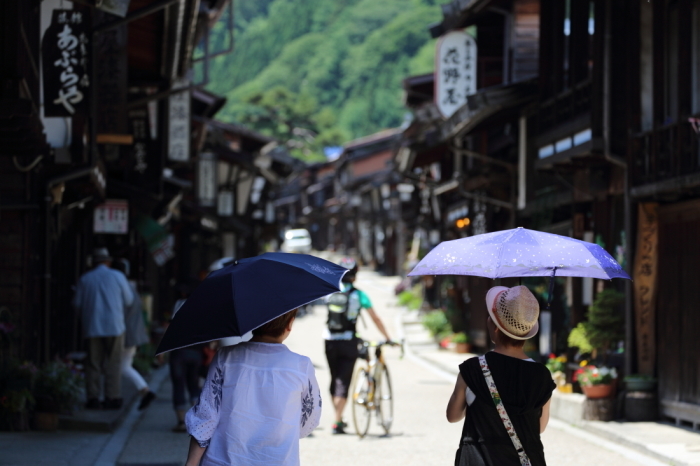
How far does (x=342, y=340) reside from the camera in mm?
11305

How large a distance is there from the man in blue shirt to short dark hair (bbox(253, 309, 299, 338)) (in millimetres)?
7815

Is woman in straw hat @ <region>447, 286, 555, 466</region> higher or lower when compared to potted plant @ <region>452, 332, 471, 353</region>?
higher

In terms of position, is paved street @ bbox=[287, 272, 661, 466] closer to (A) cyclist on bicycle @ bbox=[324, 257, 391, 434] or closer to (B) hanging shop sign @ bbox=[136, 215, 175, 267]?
(A) cyclist on bicycle @ bbox=[324, 257, 391, 434]

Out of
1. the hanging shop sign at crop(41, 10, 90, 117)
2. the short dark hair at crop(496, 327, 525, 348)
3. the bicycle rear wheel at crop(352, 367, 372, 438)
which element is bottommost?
the bicycle rear wheel at crop(352, 367, 372, 438)

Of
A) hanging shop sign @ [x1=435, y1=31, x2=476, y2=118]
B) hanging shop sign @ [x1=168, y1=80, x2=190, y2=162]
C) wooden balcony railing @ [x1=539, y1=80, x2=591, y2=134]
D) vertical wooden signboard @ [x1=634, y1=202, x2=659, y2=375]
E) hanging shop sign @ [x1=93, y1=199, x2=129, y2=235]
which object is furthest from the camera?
hanging shop sign @ [x1=168, y1=80, x2=190, y2=162]

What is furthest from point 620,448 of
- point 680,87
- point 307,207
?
point 307,207

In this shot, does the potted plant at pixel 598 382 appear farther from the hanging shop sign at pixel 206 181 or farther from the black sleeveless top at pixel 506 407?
the hanging shop sign at pixel 206 181

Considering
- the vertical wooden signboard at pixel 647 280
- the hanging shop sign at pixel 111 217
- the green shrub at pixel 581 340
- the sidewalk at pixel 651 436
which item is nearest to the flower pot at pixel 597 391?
the sidewalk at pixel 651 436

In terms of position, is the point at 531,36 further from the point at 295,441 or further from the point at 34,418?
the point at 295,441

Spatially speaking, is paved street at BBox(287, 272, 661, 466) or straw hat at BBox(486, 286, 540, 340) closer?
straw hat at BBox(486, 286, 540, 340)

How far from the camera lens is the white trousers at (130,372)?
39.9 feet

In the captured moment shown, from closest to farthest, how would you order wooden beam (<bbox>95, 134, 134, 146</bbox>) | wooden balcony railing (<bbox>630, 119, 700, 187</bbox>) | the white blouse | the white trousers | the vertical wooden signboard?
the white blouse, wooden balcony railing (<bbox>630, 119, 700, 187</bbox>), the white trousers, the vertical wooden signboard, wooden beam (<bbox>95, 134, 134, 146</bbox>)

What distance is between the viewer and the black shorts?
11258 millimetres

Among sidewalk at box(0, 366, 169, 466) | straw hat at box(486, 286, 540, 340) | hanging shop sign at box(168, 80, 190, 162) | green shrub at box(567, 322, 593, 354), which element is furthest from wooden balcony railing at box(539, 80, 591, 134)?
straw hat at box(486, 286, 540, 340)
